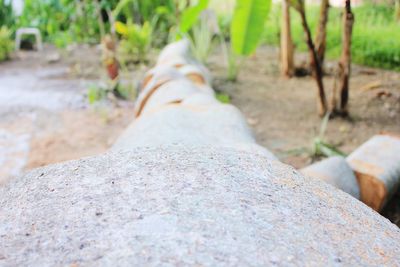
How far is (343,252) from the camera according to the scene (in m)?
0.70

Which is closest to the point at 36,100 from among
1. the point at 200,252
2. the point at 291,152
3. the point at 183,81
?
the point at 183,81

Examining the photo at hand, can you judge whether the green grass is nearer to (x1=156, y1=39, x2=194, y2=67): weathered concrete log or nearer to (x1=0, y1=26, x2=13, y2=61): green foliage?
(x1=156, y1=39, x2=194, y2=67): weathered concrete log

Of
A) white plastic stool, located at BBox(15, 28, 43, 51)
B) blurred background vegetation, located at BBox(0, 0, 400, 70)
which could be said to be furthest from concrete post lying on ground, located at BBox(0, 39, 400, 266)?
white plastic stool, located at BBox(15, 28, 43, 51)

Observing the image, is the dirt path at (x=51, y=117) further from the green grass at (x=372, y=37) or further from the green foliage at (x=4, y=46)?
the green grass at (x=372, y=37)

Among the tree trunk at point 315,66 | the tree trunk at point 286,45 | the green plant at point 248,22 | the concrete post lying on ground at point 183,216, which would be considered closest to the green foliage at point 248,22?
the green plant at point 248,22

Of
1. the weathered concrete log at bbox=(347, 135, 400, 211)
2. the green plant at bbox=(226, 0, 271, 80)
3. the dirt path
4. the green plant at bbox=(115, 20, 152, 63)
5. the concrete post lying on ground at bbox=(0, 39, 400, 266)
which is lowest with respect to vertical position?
the dirt path

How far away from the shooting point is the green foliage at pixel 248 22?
233 centimetres

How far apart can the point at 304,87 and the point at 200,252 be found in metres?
3.27

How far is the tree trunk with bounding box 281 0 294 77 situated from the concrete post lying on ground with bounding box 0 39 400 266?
295 cm

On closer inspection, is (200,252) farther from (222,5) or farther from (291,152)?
(222,5)

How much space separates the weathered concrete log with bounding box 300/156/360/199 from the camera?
1610 millimetres

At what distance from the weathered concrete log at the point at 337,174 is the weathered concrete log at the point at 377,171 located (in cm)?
5

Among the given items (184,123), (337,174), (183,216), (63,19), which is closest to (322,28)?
(337,174)

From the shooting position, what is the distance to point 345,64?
2.77 meters
